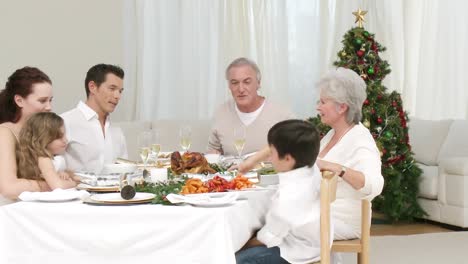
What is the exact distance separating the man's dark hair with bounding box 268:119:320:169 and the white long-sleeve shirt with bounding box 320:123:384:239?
1.43ft

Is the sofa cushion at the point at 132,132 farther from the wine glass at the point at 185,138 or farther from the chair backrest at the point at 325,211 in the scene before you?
the chair backrest at the point at 325,211

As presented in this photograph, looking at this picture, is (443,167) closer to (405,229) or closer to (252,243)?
(405,229)

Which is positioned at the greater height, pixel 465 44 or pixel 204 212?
pixel 465 44

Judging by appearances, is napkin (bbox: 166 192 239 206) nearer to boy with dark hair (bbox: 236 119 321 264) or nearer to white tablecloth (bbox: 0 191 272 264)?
white tablecloth (bbox: 0 191 272 264)

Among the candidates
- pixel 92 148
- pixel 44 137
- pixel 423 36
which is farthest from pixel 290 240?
pixel 423 36

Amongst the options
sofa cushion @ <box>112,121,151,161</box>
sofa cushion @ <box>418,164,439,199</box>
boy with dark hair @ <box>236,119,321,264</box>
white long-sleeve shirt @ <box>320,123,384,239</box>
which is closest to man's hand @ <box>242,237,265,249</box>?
boy with dark hair @ <box>236,119,321,264</box>

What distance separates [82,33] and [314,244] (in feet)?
15.2

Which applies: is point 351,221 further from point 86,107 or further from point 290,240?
point 86,107

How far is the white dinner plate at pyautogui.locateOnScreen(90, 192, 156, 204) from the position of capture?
7.78ft

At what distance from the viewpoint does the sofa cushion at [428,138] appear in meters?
6.73

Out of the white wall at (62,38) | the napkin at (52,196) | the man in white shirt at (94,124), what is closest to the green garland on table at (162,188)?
the napkin at (52,196)

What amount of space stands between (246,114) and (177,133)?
5.58 feet

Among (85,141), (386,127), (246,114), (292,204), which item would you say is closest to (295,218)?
(292,204)

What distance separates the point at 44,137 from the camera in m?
2.85
